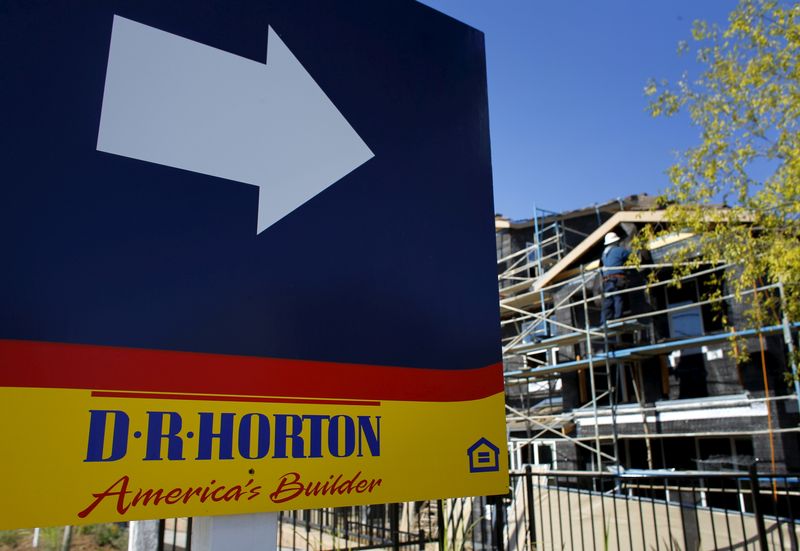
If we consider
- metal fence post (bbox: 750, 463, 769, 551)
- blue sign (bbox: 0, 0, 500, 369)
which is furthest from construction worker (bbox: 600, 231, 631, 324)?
blue sign (bbox: 0, 0, 500, 369)

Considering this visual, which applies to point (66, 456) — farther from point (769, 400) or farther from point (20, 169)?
point (769, 400)

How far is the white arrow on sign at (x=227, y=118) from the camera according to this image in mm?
2229

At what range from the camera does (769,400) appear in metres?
11.0

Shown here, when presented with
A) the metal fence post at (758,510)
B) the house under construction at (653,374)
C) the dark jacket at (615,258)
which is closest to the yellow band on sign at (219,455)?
the metal fence post at (758,510)

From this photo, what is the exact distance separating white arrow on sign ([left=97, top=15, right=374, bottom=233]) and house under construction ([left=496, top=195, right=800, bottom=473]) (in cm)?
798

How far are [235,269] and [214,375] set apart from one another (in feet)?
1.37

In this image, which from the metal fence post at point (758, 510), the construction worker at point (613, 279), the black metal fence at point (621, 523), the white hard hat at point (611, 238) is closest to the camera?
the metal fence post at point (758, 510)

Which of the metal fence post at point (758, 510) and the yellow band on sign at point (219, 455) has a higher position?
the yellow band on sign at point (219, 455)

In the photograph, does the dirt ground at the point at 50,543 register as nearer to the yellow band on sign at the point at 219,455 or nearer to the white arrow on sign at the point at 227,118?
the yellow band on sign at the point at 219,455

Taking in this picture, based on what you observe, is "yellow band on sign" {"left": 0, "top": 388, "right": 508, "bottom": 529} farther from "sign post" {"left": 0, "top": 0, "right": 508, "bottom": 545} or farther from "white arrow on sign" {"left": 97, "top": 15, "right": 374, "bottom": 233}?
"white arrow on sign" {"left": 97, "top": 15, "right": 374, "bottom": 233}

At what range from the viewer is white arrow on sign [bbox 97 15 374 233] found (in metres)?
2.23

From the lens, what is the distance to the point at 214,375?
7.12 feet

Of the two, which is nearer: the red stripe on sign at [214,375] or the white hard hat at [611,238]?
the red stripe on sign at [214,375]

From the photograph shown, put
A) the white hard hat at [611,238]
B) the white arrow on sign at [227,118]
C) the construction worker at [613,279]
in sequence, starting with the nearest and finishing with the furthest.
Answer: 1. the white arrow on sign at [227,118]
2. the construction worker at [613,279]
3. the white hard hat at [611,238]
